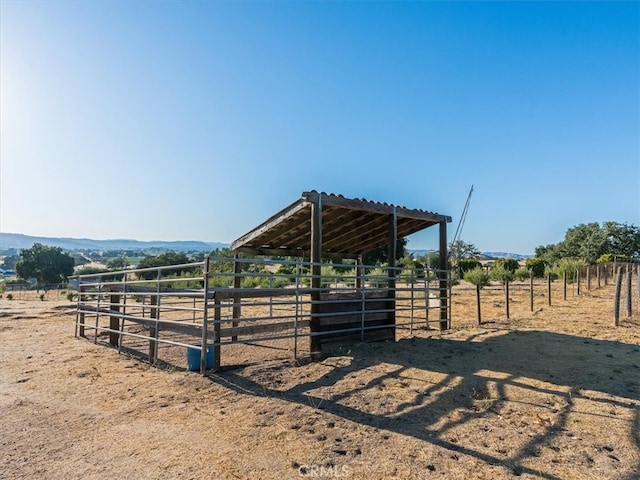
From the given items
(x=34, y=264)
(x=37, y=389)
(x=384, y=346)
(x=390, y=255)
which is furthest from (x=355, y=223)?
(x=34, y=264)

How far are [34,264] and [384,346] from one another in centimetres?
6033

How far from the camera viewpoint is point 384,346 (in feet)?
22.4

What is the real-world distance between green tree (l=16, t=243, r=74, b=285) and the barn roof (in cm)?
5358

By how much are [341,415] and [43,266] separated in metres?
61.3

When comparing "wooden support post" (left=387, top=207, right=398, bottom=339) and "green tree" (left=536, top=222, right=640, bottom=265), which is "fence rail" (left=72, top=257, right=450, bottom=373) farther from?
"green tree" (left=536, top=222, right=640, bottom=265)

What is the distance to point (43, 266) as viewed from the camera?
52.9 metres

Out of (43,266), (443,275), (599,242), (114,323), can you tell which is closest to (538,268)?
(599,242)

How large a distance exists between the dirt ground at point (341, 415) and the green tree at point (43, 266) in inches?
2172

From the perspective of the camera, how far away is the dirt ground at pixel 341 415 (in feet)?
9.34

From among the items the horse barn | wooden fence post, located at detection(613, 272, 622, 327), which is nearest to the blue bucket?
the horse barn

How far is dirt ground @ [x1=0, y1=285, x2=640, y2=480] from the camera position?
9.34 ft

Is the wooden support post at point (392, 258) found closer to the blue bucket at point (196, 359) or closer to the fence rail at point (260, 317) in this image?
the fence rail at point (260, 317)

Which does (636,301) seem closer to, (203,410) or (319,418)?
(319,418)

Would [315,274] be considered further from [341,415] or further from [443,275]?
[443,275]
